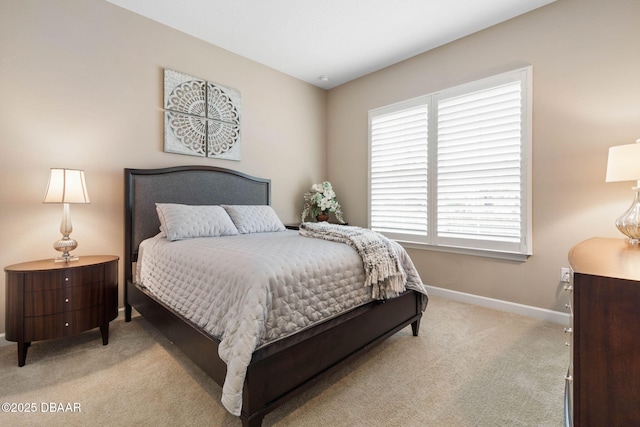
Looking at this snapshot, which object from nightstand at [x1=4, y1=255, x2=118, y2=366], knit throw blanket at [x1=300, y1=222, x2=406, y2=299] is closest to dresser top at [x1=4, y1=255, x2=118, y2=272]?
nightstand at [x1=4, y1=255, x2=118, y2=366]

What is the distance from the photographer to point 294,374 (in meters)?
1.38

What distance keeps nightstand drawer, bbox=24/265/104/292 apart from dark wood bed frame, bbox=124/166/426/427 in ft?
1.17

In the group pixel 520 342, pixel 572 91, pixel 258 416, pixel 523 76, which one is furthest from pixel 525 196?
pixel 258 416

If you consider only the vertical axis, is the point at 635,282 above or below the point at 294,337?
above

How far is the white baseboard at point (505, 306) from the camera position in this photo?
2479 mm

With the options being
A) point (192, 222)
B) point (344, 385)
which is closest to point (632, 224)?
point (344, 385)

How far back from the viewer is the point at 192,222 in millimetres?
2457

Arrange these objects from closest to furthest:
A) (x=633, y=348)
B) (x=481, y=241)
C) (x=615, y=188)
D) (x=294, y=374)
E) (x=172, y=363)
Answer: (x=633, y=348) → (x=294, y=374) → (x=172, y=363) → (x=615, y=188) → (x=481, y=241)

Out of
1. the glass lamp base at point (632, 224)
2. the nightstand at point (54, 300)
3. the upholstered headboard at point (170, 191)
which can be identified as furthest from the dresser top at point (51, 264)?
the glass lamp base at point (632, 224)

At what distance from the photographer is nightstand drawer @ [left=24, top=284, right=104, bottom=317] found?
183cm

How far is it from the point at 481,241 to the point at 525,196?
57cm

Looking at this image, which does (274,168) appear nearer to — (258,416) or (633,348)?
(258,416)

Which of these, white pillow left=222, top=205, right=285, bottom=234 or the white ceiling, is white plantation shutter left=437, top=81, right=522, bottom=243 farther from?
white pillow left=222, top=205, right=285, bottom=234

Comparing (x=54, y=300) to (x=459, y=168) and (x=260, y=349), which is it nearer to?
(x=260, y=349)
